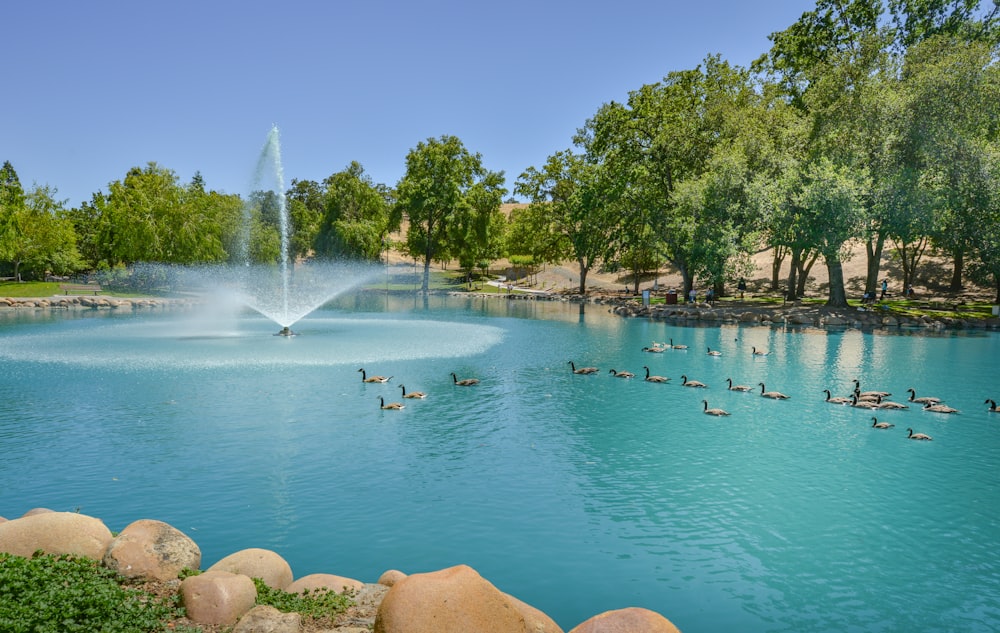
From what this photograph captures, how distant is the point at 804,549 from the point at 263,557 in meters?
10.6

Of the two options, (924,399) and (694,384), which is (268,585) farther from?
(924,399)

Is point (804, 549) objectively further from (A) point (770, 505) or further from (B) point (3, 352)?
(B) point (3, 352)

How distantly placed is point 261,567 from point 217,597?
4.80ft

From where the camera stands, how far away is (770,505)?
1551 centimetres

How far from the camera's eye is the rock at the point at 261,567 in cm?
1023

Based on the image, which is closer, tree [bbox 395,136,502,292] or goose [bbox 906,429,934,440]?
goose [bbox 906,429,934,440]

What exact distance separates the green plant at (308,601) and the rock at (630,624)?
143 inches

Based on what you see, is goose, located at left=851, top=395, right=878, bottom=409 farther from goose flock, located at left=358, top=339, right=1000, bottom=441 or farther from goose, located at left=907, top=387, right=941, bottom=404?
goose, located at left=907, top=387, right=941, bottom=404

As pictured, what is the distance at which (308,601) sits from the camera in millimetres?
9383

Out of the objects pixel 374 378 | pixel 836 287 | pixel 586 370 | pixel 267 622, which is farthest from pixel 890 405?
pixel 836 287

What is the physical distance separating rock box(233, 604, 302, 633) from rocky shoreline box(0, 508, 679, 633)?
0.5 inches

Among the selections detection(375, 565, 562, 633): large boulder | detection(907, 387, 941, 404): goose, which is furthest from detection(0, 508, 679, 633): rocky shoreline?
detection(907, 387, 941, 404): goose

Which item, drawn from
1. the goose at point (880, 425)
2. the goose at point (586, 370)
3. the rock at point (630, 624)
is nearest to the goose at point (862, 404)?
the goose at point (880, 425)

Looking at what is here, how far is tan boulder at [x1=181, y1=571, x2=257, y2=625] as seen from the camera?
871 centimetres
